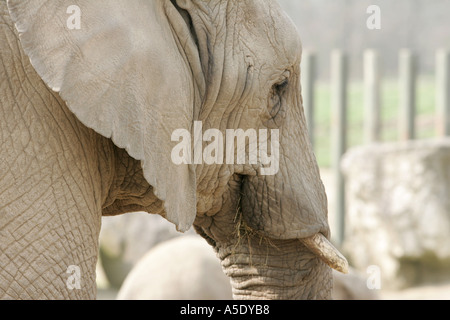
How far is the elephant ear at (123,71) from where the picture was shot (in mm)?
1553

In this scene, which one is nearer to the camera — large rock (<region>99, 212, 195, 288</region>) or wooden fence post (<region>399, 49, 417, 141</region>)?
large rock (<region>99, 212, 195, 288</region>)

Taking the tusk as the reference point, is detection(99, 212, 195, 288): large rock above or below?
below

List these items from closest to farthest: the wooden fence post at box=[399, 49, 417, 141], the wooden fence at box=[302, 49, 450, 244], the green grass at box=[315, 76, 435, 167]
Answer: the wooden fence at box=[302, 49, 450, 244]
the wooden fence post at box=[399, 49, 417, 141]
the green grass at box=[315, 76, 435, 167]

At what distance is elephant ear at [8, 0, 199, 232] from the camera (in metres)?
1.55

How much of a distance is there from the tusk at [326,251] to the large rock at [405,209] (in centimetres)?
432

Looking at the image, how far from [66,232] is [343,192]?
611 centimetres

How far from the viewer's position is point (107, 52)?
1.63m

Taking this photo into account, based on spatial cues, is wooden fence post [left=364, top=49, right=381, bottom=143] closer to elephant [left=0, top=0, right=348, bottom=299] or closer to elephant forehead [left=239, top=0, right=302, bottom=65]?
elephant [left=0, top=0, right=348, bottom=299]

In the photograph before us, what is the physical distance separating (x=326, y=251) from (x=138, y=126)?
2.54 ft

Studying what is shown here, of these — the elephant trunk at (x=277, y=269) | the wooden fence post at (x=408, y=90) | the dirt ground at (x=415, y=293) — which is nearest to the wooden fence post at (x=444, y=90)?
the wooden fence post at (x=408, y=90)

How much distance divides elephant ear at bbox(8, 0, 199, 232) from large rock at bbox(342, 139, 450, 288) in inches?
192

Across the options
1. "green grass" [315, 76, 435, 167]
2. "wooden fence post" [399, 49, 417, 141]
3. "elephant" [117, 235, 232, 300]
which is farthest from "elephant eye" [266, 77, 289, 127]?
"green grass" [315, 76, 435, 167]

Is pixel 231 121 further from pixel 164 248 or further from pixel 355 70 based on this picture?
pixel 355 70

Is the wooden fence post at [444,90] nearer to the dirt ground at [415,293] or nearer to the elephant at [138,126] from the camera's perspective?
the dirt ground at [415,293]
